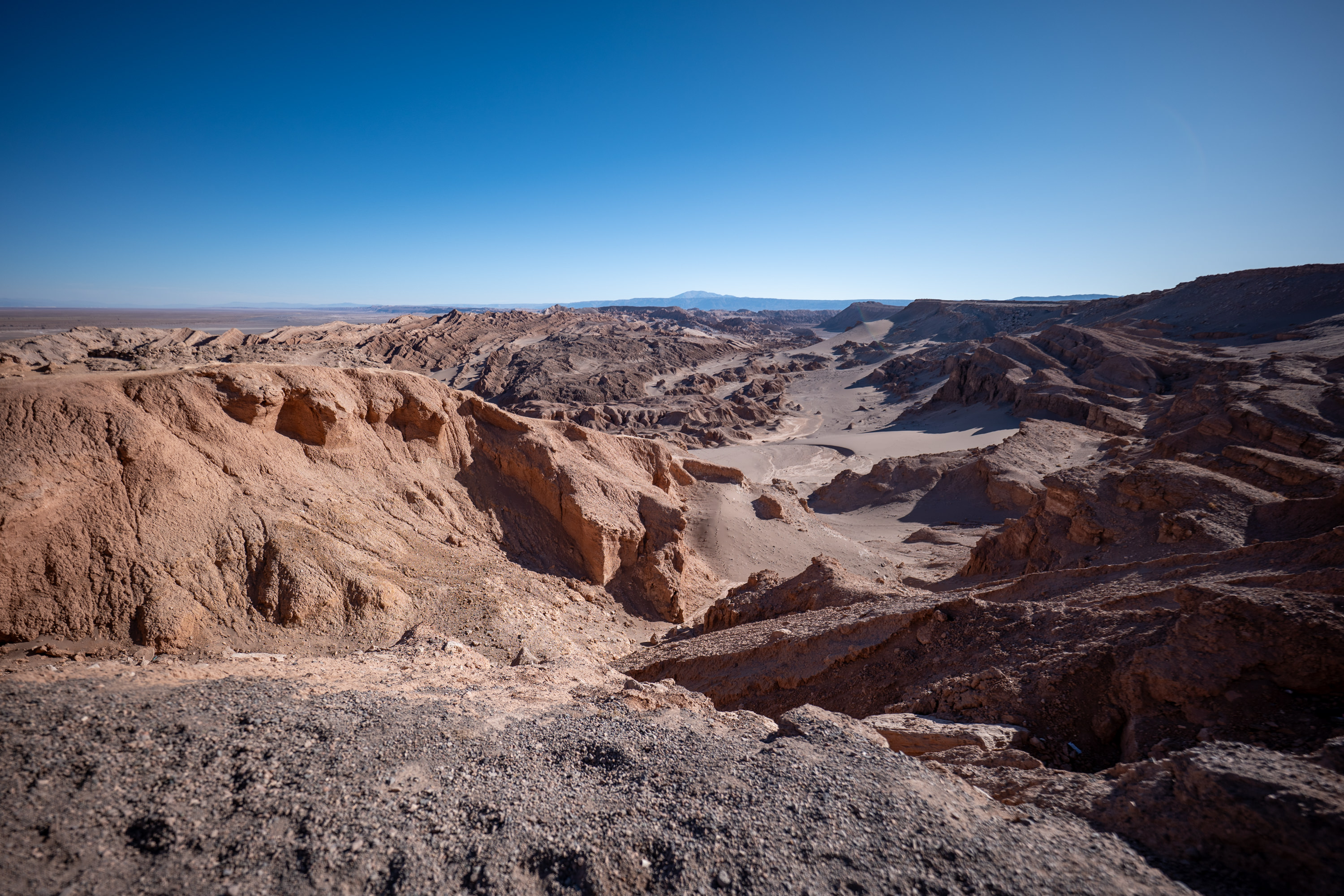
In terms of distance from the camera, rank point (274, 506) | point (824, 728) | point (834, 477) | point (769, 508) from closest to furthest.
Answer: point (824, 728) → point (274, 506) → point (769, 508) → point (834, 477)

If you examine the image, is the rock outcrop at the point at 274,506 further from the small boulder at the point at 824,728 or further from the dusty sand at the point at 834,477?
the small boulder at the point at 824,728

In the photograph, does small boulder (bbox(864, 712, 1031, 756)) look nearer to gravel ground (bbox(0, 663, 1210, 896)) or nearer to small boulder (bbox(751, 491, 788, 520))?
gravel ground (bbox(0, 663, 1210, 896))

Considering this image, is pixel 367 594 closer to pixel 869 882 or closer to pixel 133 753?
pixel 133 753

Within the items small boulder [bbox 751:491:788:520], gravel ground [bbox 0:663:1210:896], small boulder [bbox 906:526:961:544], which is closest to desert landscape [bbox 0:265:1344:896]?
gravel ground [bbox 0:663:1210:896]

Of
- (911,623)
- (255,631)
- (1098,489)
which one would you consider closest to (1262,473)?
(1098,489)

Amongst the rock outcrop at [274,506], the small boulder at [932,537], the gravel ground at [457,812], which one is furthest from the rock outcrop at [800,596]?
the small boulder at [932,537]

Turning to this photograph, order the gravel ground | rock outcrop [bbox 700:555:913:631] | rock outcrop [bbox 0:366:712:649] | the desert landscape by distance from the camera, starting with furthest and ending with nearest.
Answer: rock outcrop [bbox 700:555:913:631] → rock outcrop [bbox 0:366:712:649] → the desert landscape → the gravel ground

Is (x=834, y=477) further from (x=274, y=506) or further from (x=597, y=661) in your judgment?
(x=274, y=506)

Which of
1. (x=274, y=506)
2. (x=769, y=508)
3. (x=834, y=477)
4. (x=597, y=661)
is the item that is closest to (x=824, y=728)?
(x=597, y=661)
